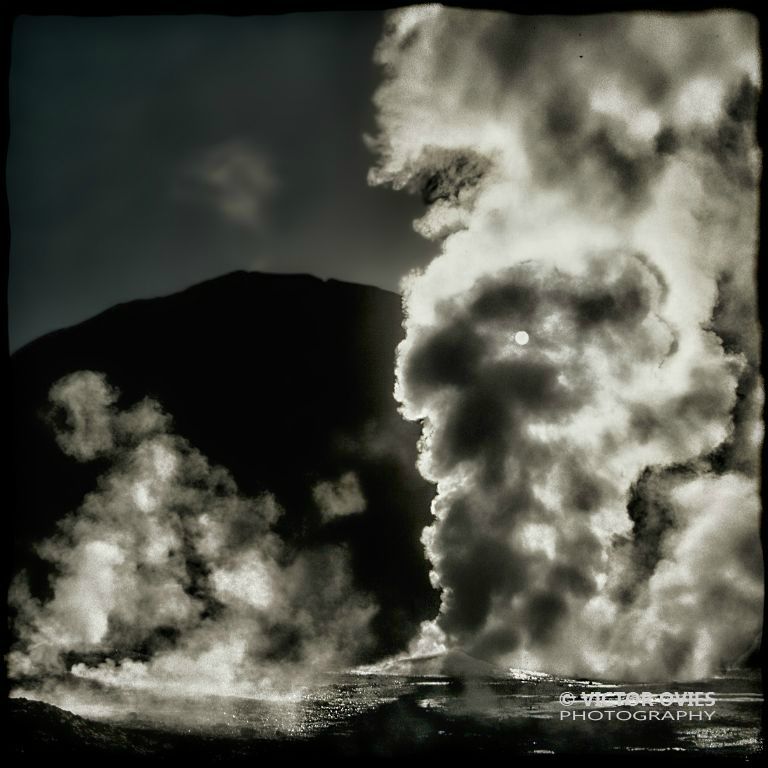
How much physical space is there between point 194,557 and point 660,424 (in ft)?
14.1

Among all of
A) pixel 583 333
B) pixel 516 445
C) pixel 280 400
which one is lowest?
pixel 516 445

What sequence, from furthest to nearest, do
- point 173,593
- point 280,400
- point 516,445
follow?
point 280,400
point 516,445
point 173,593

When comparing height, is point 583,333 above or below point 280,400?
above

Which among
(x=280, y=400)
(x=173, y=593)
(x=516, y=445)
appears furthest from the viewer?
(x=280, y=400)

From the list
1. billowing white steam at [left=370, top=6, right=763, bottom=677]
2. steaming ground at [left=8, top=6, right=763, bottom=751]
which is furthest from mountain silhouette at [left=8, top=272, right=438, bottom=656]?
billowing white steam at [left=370, top=6, right=763, bottom=677]

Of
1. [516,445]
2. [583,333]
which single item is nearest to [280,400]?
[516,445]

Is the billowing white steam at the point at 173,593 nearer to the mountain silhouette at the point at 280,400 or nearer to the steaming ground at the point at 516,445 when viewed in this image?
the steaming ground at the point at 516,445

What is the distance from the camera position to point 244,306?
6.35 meters

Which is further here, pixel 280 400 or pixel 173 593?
pixel 280 400

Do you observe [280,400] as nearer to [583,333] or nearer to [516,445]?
[516,445]

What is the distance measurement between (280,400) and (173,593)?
2.02m

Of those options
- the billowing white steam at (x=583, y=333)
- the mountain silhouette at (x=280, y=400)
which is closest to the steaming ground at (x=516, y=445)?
the billowing white steam at (x=583, y=333)

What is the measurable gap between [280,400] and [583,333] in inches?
116

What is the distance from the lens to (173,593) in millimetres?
5574
